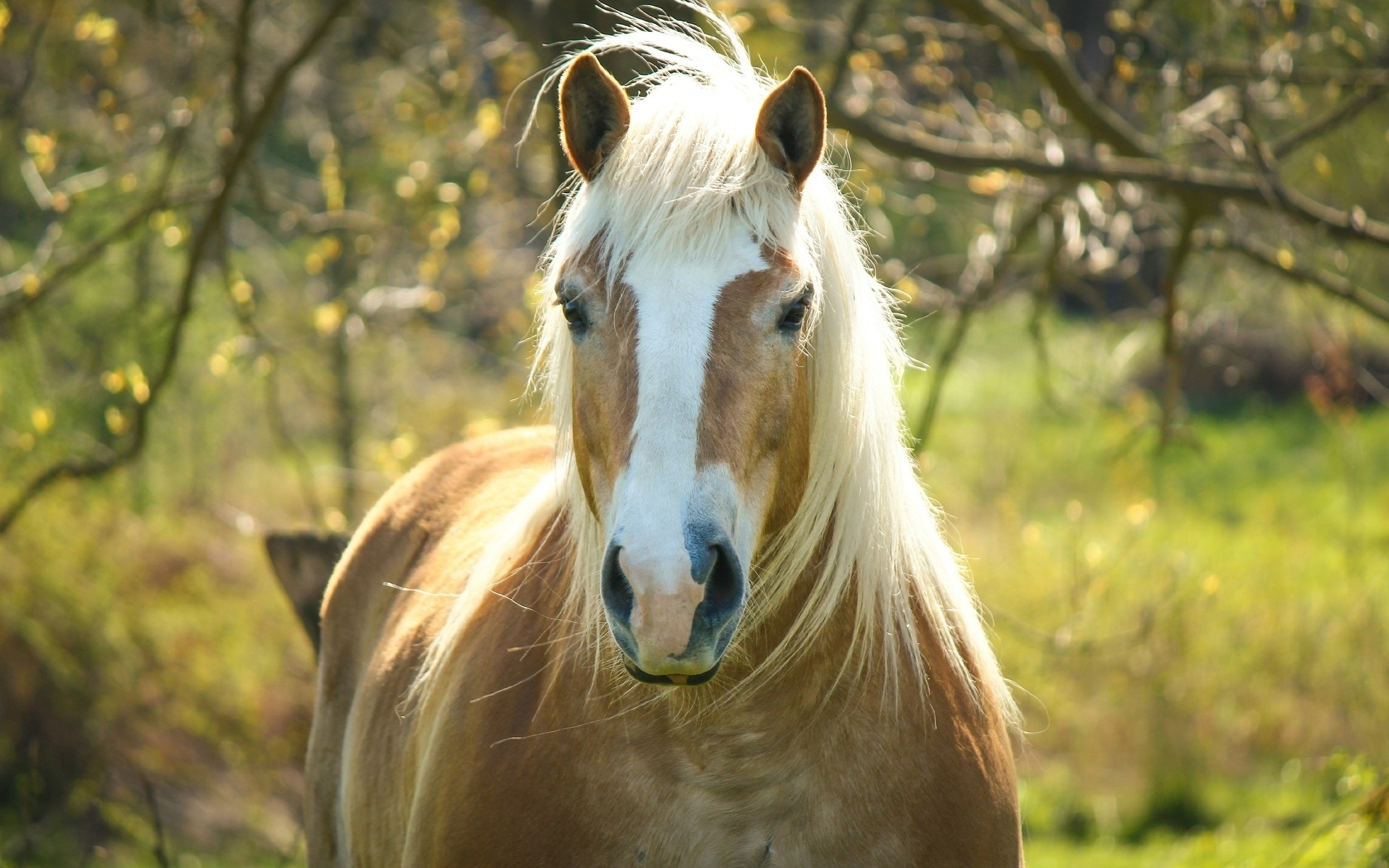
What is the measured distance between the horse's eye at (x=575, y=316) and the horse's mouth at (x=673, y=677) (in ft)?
1.92

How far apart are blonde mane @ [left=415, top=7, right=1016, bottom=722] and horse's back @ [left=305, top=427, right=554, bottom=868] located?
0.87 meters

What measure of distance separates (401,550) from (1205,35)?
3.36 m

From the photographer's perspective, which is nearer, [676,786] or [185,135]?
[676,786]

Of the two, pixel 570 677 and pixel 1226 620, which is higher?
pixel 570 677

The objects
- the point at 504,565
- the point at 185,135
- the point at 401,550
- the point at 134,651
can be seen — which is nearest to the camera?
the point at 504,565

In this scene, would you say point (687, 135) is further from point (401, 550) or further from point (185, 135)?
point (185, 135)

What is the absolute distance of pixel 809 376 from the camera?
6.83ft

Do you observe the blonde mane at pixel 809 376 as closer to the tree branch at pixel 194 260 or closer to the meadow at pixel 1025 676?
the tree branch at pixel 194 260

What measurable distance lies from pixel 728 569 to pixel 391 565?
6.19ft

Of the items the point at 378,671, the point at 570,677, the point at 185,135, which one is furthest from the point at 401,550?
the point at 185,135

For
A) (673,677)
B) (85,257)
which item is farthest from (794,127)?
(85,257)

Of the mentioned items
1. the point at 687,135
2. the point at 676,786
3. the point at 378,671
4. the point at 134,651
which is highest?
the point at 687,135

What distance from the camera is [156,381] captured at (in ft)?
13.4

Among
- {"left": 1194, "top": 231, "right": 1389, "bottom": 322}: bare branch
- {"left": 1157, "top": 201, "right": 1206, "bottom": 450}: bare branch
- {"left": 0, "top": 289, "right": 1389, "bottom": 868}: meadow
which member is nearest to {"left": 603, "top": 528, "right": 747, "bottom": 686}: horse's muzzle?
{"left": 1157, "top": 201, "right": 1206, "bottom": 450}: bare branch
